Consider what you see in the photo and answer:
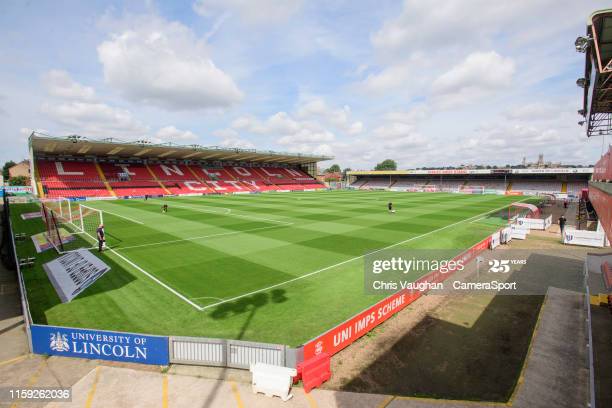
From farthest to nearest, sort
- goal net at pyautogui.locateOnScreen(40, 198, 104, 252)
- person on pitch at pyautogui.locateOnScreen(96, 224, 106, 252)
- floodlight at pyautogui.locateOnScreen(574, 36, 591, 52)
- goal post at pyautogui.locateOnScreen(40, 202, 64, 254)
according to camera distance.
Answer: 1. goal net at pyautogui.locateOnScreen(40, 198, 104, 252)
2. goal post at pyautogui.locateOnScreen(40, 202, 64, 254)
3. person on pitch at pyautogui.locateOnScreen(96, 224, 106, 252)
4. floodlight at pyautogui.locateOnScreen(574, 36, 591, 52)

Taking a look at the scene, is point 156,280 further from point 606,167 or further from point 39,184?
point 39,184

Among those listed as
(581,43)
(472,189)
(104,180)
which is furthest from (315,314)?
(472,189)

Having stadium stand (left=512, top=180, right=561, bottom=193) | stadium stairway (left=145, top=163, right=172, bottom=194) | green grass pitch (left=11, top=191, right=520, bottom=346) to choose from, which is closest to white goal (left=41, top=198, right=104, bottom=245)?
green grass pitch (left=11, top=191, right=520, bottom=346)

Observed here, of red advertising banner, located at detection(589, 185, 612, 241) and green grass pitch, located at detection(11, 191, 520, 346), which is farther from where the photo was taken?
green grass pitch, located at detection(11, 191, 520, 346)

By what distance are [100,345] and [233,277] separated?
642 cm

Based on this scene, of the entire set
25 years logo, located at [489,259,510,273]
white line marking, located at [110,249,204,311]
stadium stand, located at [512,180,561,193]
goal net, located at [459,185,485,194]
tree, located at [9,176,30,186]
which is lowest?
25 years logo, located at [489,259,510,273]

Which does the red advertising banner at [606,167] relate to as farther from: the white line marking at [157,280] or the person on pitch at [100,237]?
the person on pitch at [100,237]

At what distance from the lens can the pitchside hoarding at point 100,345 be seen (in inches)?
314

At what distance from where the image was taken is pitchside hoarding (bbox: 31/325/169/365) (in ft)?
26.2

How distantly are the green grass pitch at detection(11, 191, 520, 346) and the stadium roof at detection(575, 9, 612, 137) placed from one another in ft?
39.8

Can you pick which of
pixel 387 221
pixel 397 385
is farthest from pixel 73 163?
pixel 397 385

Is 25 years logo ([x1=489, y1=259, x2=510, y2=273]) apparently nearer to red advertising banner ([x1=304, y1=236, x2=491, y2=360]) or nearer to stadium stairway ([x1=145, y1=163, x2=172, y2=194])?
red advertising banner ([x1=304, y1=236, x2=491, y2=360])

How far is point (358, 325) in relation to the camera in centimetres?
932

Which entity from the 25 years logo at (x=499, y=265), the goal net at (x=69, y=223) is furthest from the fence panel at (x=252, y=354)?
the goal net at (x=69, y=223)
